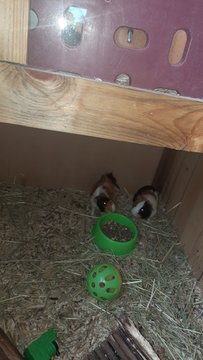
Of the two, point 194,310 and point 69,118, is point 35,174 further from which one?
point 69,118

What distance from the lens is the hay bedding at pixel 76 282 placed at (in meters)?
1.28

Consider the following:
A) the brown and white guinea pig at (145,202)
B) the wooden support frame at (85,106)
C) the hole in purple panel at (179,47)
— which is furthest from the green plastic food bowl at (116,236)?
the hole in purple panel at (179,47)

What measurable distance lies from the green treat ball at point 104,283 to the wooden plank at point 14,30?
0.96 m

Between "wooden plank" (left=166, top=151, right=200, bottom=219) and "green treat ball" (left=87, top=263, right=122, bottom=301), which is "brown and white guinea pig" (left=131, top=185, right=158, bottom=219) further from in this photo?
"green treat ball" (left=87, top=263, right=122, bottom=301)

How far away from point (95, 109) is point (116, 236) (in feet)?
3.84

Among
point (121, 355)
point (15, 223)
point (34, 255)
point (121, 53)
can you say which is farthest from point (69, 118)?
point (15, 223)

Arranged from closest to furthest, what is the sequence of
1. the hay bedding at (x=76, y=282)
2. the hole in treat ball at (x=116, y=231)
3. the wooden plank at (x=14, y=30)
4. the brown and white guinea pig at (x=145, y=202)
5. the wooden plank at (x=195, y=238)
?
the wooden plank at (x=14, y=30)
the hay bedding at (x=76, y=282)
the wooden plank at (x=195, y=238)
the hole in treat ball at (x=116, y=231)
the brown and white guinea pig at (x=145, y=202)

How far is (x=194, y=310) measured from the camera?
1.48 meters

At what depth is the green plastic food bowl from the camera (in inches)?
63.7

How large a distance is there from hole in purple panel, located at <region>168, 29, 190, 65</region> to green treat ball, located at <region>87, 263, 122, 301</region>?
3.09 ft

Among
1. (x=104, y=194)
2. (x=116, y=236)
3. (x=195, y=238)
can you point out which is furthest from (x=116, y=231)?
(x=195, y=238)

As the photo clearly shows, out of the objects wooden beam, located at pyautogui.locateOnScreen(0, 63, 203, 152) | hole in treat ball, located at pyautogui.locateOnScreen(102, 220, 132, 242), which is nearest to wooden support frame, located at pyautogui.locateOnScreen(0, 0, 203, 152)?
wooden beam, located at pyautogui.locateOnScreen(0, 63, 203, 152)

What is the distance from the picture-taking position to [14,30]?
57 centimetres

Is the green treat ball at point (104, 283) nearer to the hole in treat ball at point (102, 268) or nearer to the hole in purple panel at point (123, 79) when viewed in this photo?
the hole in treat ball at point (102, 268)
